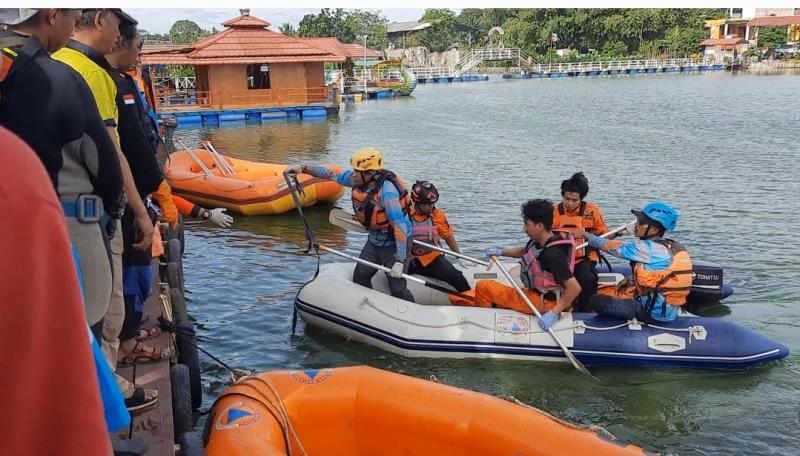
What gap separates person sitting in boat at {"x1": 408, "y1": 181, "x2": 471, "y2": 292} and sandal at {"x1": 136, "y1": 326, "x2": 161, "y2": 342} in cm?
271

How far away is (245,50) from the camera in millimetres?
29281

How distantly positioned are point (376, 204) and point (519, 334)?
1799 mm

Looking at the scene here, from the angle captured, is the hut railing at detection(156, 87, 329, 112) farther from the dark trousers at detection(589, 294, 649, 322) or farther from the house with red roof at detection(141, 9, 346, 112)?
the dark trousers at detection(589, 294, 649, 322)

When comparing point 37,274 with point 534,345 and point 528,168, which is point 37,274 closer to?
point 534,345

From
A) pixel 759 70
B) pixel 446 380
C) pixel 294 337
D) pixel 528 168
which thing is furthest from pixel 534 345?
pixel 759 70

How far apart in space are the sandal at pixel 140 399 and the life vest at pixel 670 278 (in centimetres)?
405

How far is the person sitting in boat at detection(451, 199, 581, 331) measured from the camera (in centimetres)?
601

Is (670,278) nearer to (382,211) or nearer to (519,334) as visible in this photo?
(519,334)

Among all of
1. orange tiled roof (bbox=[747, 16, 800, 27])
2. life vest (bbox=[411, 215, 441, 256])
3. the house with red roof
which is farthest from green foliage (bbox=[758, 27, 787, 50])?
life vest (bbox=[411, 215, 441, 256])

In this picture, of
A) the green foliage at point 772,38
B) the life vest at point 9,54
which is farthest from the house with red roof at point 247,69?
the green foliage at point 772,38

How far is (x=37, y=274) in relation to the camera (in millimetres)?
858

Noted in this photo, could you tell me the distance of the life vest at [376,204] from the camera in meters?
6.64

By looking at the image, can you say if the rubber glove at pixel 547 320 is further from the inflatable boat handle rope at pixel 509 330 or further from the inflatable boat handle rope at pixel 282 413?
the inflatable boat handle rope at pixel 282 413

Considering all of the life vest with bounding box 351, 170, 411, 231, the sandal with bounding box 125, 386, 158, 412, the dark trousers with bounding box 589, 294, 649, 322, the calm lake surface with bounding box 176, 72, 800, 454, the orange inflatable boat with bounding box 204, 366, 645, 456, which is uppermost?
the life vest with bounding box 351, 170, 411, 231
